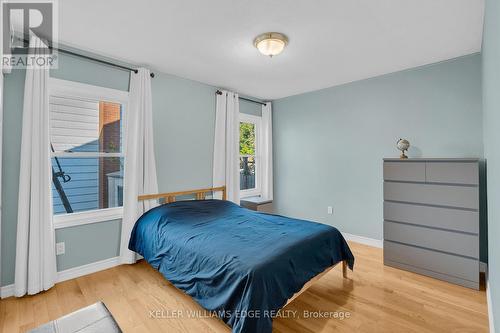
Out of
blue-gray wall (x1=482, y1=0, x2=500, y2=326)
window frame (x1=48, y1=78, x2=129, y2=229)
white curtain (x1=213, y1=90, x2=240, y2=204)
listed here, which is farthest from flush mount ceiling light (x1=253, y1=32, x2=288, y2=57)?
window frame (x1=48, y1=78, x2=129, y2=229)

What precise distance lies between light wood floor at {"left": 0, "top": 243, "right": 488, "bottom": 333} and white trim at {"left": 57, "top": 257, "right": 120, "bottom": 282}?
0.07m

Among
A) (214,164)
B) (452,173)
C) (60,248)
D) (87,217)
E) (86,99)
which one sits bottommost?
(60,248)

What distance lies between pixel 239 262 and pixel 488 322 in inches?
81.7

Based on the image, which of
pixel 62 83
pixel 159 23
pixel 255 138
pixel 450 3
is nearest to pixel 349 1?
pixel 450 3

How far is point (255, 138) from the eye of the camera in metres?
4.98

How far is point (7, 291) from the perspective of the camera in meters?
2.32

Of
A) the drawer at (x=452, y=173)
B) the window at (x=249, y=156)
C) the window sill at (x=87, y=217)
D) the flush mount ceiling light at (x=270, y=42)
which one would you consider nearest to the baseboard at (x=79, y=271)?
the window sill at (x=87, y=217)

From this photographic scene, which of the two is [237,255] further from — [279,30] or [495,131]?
[279,30]

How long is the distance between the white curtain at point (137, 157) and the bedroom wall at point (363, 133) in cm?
257

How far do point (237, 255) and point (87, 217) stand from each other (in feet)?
6.59

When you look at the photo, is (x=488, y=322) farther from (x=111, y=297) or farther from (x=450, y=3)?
(x=111, y=297)

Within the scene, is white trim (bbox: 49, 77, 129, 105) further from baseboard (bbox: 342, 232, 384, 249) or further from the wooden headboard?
baseboard (bbox: 342, 232, 384, 249)

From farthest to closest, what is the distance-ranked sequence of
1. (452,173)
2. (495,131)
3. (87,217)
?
(87,217)
(452,173)
(495,131)

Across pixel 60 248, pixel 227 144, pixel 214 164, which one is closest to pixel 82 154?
pixel 60 248
